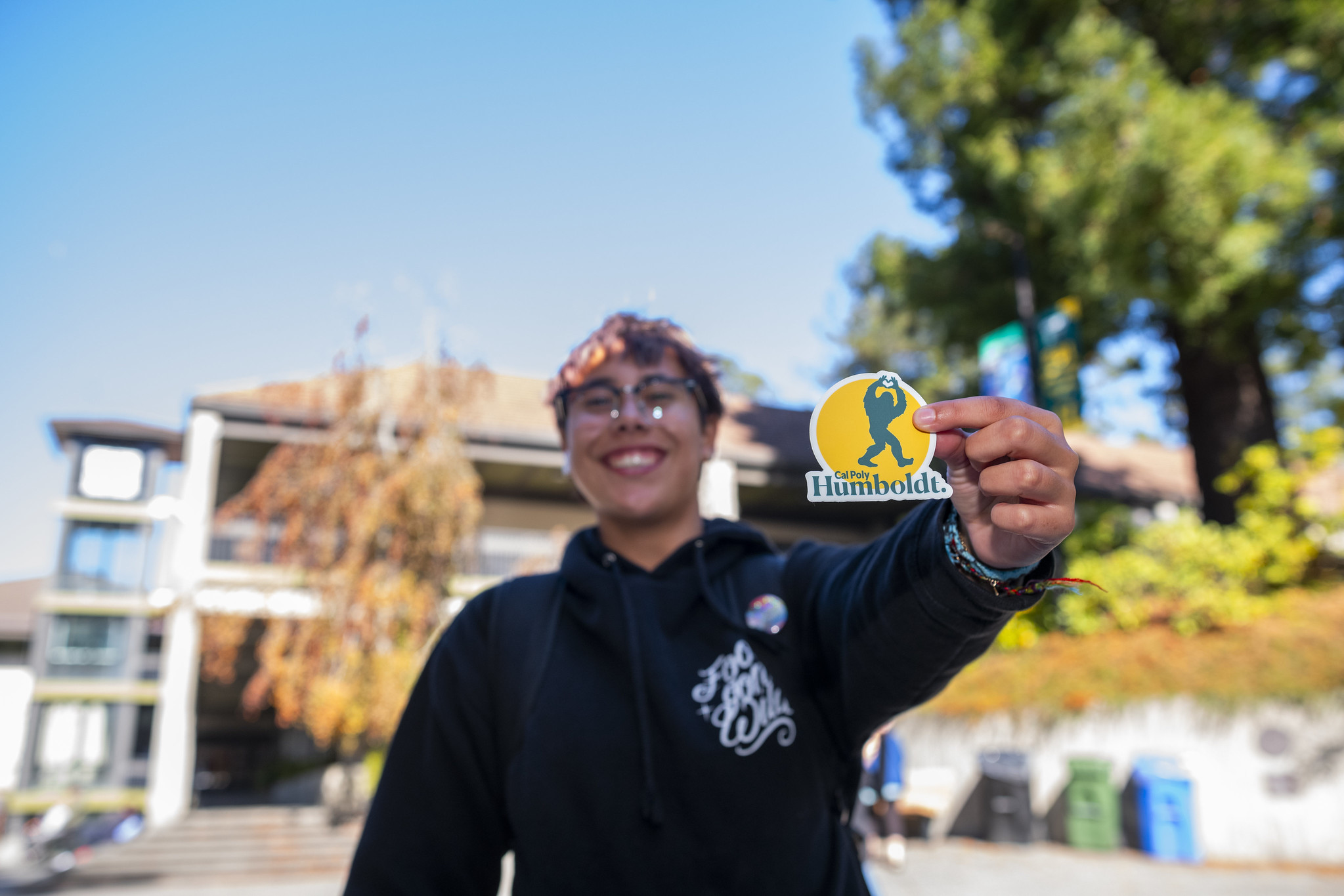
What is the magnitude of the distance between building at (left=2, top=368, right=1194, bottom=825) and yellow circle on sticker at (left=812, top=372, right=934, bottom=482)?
29.3 ft

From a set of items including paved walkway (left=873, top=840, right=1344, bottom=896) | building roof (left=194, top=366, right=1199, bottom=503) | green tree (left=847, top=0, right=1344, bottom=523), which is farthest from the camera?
building roof (left=194, top=366, right=1199, bottom=503)

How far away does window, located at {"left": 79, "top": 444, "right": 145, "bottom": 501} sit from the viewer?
1627cm

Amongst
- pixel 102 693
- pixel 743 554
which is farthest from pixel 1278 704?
pixel 102 693

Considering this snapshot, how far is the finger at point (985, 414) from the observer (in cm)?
101

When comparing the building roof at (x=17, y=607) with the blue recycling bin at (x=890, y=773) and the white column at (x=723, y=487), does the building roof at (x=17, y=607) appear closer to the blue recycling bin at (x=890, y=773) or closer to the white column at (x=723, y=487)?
the white column at (x=723, y=487)

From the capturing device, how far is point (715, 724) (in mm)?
1344

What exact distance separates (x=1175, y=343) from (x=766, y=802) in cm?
1289

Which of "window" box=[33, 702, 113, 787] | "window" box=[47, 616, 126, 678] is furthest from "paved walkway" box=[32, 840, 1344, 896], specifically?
"window" box=[47, 616, 126, 678]

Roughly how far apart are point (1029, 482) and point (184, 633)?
49.8ft

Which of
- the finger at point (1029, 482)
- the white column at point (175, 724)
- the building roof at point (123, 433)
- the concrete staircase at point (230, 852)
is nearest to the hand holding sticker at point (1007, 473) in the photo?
the finger at point (1029, 482)

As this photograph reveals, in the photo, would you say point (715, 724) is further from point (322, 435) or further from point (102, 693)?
point (102, 693)

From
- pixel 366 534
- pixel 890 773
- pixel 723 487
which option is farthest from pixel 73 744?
pixel 890 773

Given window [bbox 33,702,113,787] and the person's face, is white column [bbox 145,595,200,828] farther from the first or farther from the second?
the person's face

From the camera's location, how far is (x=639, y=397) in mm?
1548
